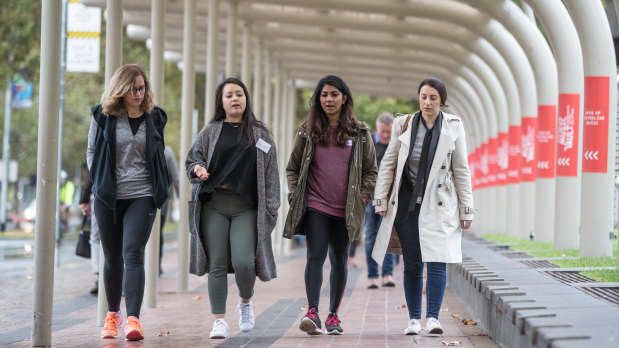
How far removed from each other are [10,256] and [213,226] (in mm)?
14705

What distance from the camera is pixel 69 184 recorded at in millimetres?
32000

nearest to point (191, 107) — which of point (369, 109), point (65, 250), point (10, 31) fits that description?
point (65, 250)

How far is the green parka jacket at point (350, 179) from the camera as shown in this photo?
8.07 meters

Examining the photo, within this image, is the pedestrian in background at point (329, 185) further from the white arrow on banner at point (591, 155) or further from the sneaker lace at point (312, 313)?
the white arrow on banner at point (591, 155)

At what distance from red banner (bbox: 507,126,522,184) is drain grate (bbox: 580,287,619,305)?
46.6 ft

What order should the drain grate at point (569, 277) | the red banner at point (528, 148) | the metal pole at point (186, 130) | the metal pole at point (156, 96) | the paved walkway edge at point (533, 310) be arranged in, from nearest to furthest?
the paved walkway edge at point (533, 310), the drain grate at point (569, 277), the metal pole at point (156, 96), the metal pole at point (186, 130), the red banner at point (528, 148)

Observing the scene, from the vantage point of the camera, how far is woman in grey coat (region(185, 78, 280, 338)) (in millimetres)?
8070

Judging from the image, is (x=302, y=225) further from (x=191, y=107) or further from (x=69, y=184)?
(x=69, y=184)

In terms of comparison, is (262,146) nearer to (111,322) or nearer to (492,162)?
(111,322)

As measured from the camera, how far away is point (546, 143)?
17.7m

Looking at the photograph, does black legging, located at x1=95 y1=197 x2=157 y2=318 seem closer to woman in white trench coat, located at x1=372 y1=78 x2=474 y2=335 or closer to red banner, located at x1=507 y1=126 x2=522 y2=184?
woman in white trench coat, located at x1=372 y1=78 x2=474 y2=335

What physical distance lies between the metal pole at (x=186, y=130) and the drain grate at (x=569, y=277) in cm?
474

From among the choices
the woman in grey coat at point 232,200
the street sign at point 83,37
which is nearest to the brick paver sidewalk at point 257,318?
the woman in grey coat at point 232,200

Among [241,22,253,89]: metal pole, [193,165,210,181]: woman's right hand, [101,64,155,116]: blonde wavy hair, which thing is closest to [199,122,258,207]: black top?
[193,165,210,181]: woman's right hand
